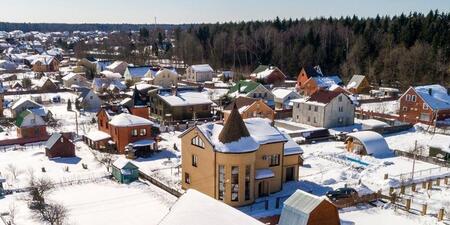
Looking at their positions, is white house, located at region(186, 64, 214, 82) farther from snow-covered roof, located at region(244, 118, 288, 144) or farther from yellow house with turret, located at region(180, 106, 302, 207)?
yellow house with turret, located at region(180, 106, 302, 207)

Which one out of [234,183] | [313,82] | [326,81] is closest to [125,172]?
[234,183]

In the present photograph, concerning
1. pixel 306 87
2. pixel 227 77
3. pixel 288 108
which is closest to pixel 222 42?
pixel 227 77

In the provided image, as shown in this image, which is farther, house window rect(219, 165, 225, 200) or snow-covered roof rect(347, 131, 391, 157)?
snow-covered roof rect(347, 131, 391, 157)

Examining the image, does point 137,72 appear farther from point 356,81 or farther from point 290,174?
point 290,174

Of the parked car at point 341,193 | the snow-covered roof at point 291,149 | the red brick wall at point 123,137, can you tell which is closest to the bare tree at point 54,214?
the red brick wall at point 123,137

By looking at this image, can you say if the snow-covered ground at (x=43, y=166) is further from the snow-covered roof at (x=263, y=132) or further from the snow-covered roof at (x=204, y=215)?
the snow-covered roof at (x=204, y=215)


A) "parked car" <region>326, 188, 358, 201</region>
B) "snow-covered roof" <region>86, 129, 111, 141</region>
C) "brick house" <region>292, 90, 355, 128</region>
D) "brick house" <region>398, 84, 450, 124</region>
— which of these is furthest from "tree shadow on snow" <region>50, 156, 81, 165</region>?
"brick house" <region>398, 84, 450, 124</region>
